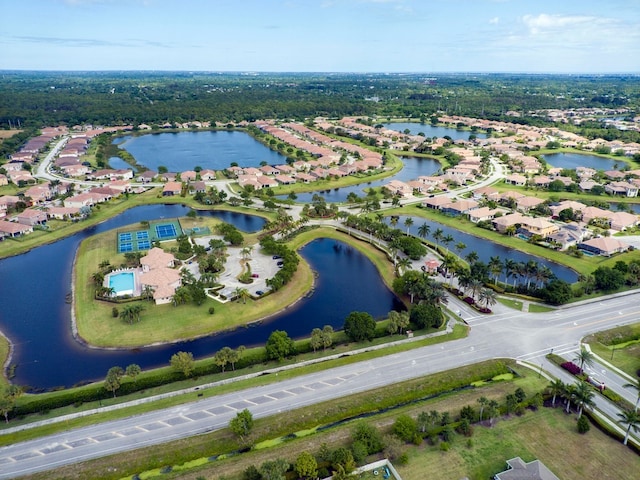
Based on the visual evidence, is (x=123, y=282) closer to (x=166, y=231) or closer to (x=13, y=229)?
(x=166, y=231)

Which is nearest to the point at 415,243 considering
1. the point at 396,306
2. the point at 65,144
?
the point at 396,306

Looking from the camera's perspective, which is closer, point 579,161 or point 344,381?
point 344,381

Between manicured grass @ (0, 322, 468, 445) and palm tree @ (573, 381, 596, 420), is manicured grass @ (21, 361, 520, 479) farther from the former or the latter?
palm tree @ (573, 381, 596, 420)

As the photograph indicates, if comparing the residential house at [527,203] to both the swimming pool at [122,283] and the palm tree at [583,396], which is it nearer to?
the palm tree at [583,396]

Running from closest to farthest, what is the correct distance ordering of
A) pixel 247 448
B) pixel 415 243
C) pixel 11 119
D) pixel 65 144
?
pixel 247 448 < pixel 415 243 < pixel 65 144 < pixel 11 119

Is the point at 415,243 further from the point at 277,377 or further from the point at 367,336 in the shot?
the point at 277,377

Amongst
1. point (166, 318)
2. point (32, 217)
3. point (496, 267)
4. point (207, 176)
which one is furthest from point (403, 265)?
point (32, 217)

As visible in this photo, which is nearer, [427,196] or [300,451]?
[300,451]
